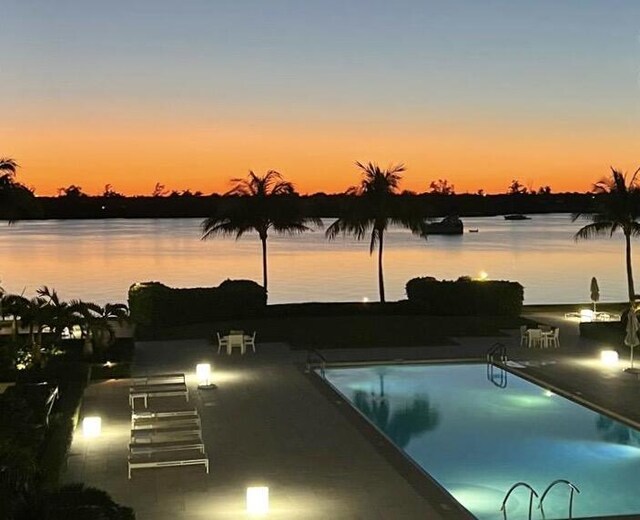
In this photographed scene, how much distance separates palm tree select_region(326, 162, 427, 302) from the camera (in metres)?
29.3

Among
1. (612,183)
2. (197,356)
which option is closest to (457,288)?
(612,183)

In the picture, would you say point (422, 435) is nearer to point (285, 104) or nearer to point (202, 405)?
point (202, 405)

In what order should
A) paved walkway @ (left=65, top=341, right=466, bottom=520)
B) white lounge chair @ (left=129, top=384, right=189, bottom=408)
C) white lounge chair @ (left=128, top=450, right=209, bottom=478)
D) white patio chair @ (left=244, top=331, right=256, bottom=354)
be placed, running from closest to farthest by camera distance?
paved walkway @ (left=65, top=341, right=466, bottom=520), white lounge chair @ (left=128, top=450, right=209, bottom=478), white lounge chair @ (left=129, top=384, right=189, bottom=408), white patio chair @ (left=244, top=331, right=256, bottom=354)

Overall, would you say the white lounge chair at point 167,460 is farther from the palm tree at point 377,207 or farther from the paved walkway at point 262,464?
the palm tree at point 377,207

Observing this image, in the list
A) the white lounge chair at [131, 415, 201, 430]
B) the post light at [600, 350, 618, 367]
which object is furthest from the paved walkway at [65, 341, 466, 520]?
the post light at [600, 350, 618, 367]

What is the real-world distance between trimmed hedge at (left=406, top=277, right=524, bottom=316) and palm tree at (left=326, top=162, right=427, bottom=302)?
264 centimetres

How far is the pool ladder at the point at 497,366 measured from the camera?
18.6 m

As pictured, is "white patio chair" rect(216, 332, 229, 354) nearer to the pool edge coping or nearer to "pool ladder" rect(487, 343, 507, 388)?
the pool edge coping

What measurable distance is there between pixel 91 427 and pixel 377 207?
17.4m

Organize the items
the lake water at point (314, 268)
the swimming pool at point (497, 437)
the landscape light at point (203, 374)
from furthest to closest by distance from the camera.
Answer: the lake water at point (314, 268)
the landscape light at point (203, 374)
the swimming pool at point (497, 437)

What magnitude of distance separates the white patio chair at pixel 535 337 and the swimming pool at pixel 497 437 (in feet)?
9.34

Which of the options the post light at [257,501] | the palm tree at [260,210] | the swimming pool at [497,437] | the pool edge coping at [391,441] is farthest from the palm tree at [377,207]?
the post light at [257,501]

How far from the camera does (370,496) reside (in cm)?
1055

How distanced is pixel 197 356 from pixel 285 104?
77.7 feet
